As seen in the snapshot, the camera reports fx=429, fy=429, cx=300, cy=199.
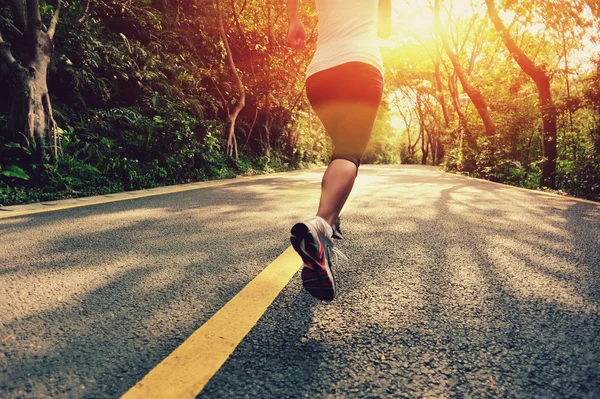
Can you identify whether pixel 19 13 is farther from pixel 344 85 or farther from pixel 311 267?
pixel 311 267

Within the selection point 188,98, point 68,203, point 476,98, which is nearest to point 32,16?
point 68,203

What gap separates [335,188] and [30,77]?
21.9 ft

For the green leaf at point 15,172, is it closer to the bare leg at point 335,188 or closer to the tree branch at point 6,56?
the tree branch at point 6,56

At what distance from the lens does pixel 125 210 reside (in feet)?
17.4

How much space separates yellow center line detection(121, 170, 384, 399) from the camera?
131cm

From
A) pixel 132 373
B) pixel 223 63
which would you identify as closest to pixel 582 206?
pixel 132 373

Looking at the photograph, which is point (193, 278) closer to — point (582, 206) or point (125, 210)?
point (125, 210)

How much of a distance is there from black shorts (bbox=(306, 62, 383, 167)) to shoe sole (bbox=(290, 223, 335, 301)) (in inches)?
24.7

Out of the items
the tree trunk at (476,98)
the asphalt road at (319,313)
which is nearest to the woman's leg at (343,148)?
the asphalt road at (319,313)

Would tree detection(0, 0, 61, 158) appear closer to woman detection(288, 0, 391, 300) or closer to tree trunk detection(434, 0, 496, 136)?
woman detection(288, 0, 391, 300)

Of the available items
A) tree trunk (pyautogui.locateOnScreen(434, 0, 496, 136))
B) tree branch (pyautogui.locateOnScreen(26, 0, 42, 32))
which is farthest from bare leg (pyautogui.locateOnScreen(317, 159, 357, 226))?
tree trunk (pyautogui.locateOnScreen(434, 0, 496, 136))

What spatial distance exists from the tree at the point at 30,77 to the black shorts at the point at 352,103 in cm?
616

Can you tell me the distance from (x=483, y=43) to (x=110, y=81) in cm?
2212

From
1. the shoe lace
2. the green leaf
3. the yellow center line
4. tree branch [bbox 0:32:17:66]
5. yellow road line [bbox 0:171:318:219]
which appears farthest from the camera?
tree branch [bbox 0:32:17:66]
